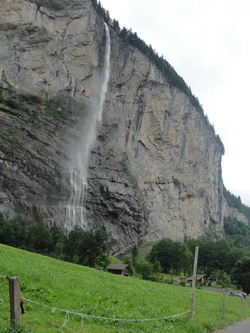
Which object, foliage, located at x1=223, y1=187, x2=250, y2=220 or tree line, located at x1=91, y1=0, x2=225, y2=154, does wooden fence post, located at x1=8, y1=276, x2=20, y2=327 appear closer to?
tree line, located at x1=91, y1=0, x2=225, y2=154

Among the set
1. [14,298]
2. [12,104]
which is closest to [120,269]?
[14,298]

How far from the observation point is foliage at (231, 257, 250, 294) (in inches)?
1920

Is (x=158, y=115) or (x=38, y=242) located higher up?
(x=158, y=115)

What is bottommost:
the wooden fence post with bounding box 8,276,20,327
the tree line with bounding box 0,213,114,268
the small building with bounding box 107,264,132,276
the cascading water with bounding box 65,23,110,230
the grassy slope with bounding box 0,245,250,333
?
the small building with bounding box 107,264,132,276

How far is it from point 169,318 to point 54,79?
7277 centimetres

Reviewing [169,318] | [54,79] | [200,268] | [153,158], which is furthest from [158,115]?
[169,318]

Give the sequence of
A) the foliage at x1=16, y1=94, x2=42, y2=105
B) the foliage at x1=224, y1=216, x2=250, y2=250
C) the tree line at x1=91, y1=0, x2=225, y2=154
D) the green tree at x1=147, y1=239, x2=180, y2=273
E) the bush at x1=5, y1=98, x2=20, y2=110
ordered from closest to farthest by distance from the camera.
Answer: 1. the green tree at x1=147, y1=239, x2=180, y2=273
2. the bush at x1=5, y1=98, x2=20, y2=110
3. the foliage at x1=16, y1=94, x2=42, y2=105
4. the tree line at x1=91, y1=0, x2=225, y2=154
5. the foliage at x1=224, y1=216, x2=250, y2=250

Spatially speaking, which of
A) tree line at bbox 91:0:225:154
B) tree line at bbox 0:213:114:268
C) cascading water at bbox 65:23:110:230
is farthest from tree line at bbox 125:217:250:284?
tree line at bbox 91:0:225:154

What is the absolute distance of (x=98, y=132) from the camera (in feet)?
263

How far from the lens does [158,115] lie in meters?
93.1

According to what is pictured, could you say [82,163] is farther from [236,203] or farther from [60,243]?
[236,203]

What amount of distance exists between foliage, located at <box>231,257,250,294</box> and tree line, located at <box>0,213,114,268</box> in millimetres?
21326

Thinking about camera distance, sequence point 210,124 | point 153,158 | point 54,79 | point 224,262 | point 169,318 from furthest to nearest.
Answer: point 210,124 → point 153,158 → point 54,79 → point 224,262 → point 169,318

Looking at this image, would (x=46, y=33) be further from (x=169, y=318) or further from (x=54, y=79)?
(x=169, y=318)
